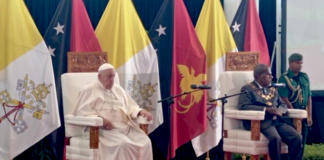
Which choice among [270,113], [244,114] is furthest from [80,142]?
[270,113]

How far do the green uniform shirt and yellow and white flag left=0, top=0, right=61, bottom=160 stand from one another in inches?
90.9

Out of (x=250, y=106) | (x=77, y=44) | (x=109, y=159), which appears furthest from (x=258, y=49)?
(x=109, y=159)

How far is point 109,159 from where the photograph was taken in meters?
4.80

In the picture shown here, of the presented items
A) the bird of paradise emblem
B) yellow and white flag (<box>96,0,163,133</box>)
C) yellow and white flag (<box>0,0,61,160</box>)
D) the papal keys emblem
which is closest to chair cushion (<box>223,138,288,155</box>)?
the bird of paradise emblem

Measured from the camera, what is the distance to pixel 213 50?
6.35 metres

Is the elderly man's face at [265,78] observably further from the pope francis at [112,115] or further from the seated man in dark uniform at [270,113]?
the pope francis at [112,115]

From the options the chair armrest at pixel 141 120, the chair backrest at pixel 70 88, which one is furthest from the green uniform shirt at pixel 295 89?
the chair backrest at pixel 70 88

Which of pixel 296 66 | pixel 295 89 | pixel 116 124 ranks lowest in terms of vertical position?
pixel 116 124

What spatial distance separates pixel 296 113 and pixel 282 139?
12.1 inches

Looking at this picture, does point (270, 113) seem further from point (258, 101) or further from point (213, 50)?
point (213, 50)

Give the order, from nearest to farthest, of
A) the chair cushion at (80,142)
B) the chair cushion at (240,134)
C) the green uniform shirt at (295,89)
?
the chair cushion at (80,142) → the chair cushion at (240,134) → the green uniform shirt at (295,89)

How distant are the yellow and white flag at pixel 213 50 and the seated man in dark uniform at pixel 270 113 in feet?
2.76

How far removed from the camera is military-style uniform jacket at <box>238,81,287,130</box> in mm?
5429

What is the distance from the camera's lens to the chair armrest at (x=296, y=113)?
18.1 ft
